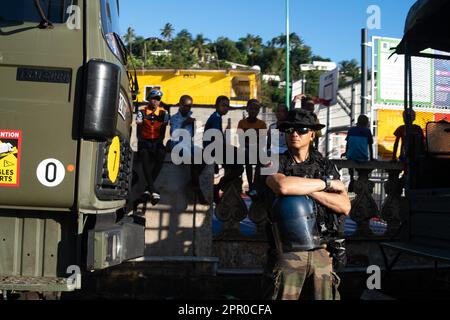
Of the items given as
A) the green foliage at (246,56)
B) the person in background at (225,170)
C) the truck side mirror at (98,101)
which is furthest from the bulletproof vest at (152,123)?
the green foliage at (246,56)

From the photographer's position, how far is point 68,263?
3.59m

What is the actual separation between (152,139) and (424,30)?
137 inches

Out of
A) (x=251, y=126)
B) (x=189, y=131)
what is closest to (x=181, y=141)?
(x=189, y=131)

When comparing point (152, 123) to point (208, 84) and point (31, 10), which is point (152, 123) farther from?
point (208, 84)

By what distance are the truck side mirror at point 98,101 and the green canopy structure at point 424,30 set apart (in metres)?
3.58

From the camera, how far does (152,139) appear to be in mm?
5867

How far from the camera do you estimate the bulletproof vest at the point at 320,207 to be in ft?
11.5

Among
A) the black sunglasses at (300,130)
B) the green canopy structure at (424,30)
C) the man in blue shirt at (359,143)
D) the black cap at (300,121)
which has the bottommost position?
Result: the black sunglasses at (300,130)

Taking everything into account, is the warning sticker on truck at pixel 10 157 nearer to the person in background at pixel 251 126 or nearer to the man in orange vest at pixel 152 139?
the man in orange vest at pixel 152 139

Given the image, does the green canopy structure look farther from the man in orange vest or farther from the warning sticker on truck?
the warning sticker on truck

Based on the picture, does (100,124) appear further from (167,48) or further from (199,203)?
(167,48)

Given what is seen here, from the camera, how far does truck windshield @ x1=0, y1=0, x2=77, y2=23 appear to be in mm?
3592
